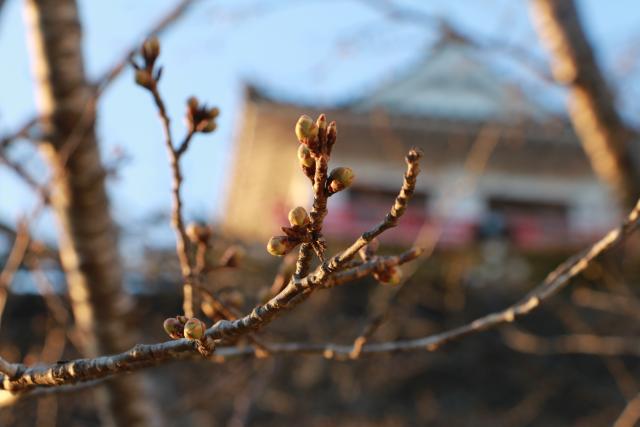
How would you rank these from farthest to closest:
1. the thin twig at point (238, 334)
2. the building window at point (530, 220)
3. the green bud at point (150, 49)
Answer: the building window at point (530, 220) → the green bud at point (150, 49) → the thin twig at point (238, 334)

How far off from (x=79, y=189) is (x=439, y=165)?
8698 mm

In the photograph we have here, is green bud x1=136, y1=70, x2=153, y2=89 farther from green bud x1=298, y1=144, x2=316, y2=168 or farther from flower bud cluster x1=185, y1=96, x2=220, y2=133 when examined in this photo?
green bud x1=298, y1=144, x2=316, y2=168

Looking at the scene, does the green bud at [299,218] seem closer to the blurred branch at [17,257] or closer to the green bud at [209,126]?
the green bud at [209,126]

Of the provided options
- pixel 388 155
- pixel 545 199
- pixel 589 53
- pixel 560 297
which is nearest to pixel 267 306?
pixel 589 53

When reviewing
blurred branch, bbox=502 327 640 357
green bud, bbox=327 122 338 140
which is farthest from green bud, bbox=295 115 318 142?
blurred branch, bbox=502 327 640 357

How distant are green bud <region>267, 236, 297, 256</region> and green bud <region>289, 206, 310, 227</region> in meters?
0.04

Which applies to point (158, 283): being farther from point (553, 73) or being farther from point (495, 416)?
point (553, 73)

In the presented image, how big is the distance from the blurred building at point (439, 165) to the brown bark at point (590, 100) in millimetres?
4531

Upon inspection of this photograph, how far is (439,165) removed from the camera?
10570mm

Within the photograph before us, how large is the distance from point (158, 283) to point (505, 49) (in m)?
4.14

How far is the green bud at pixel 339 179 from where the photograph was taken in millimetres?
841

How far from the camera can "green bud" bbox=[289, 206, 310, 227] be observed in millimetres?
865

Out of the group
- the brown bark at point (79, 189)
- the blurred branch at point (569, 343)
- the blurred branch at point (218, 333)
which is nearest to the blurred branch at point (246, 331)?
the blurred branch at point (218, 333)

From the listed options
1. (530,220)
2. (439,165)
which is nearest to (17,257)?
(439,165)
